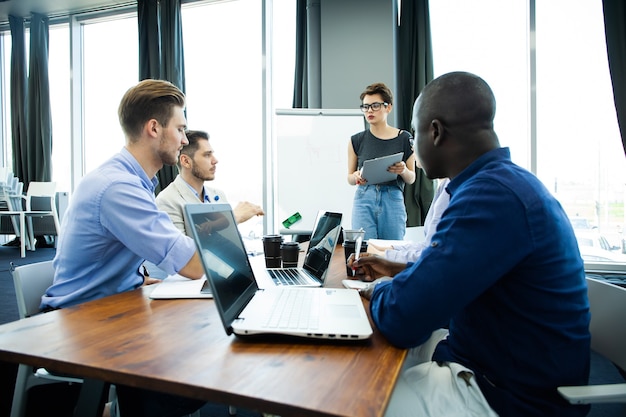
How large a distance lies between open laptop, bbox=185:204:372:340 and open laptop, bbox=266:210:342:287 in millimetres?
140

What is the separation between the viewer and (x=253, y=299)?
3.14ft

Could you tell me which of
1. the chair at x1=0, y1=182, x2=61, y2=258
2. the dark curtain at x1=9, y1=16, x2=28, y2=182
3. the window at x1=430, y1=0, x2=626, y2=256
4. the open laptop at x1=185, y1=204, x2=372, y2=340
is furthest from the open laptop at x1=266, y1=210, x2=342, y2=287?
the dark curtain at x1=9, y1=16, x2=28, y2=182

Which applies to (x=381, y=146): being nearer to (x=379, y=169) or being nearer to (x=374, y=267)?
(x=379, y=169)

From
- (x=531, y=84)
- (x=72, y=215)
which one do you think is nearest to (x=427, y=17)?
(x=531, y=84)

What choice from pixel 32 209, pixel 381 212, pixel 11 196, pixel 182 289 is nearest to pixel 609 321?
pixel 182 289

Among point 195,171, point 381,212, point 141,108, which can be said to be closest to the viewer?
point 141,108

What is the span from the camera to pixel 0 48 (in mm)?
6473

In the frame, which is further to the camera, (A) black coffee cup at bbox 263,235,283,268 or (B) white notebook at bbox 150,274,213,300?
(A) black coffee cup at bbox 263,235,283,268

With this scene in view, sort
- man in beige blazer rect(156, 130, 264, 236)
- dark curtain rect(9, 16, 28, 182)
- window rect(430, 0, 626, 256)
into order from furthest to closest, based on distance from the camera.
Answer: dark curtain rect(9, 16, 28, 182) → window rect(430, 0, 626, 256) → man in beige blazer rect(156, 130, 264, 236)

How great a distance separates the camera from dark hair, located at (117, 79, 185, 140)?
147 cm

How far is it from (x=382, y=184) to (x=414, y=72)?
1965mm

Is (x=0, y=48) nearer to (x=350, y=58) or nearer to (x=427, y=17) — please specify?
(x=350, y=58)

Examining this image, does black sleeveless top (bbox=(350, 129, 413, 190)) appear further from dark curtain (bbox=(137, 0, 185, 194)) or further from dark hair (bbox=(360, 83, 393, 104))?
dark curtain (bbox=(137, 0, 185, 194))

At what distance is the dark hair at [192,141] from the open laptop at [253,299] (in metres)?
1.37
